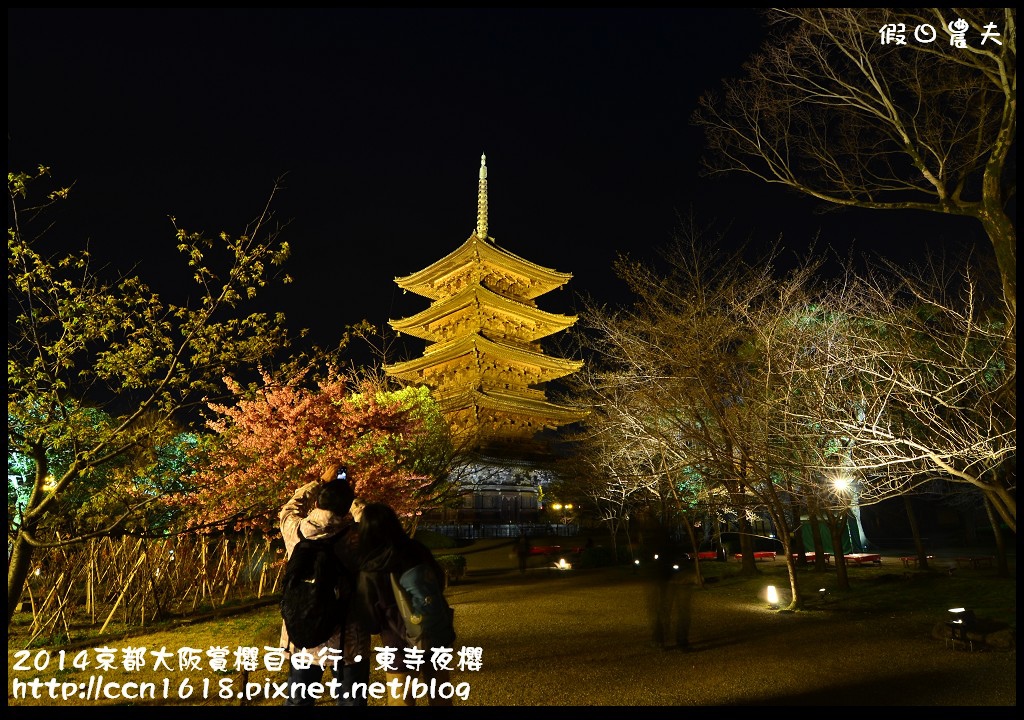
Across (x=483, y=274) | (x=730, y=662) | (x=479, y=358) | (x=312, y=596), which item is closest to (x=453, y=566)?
(x=730, y=662)

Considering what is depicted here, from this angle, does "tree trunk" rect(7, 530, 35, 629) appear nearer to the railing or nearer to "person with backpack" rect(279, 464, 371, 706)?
"person with backpack" rect(279, 464, 371, 706)

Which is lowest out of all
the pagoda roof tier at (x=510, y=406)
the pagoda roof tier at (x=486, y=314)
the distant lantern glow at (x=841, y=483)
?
the distant lantern glow at (x=841, y=483)

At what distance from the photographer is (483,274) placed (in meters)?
37.7

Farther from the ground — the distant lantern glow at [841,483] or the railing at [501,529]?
the distant lantern glow at [841,483]

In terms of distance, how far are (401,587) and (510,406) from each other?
3031 centimetres

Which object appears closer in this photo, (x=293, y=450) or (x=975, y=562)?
(x=293, y=450)

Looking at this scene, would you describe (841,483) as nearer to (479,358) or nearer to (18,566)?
(18,566)

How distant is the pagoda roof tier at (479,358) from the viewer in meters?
34.4

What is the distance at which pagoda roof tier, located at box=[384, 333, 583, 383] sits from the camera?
113 feet

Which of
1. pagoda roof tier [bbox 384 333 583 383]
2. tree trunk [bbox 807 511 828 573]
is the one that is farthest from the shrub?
pagoda roof tier [bbox 384 333 583 383]

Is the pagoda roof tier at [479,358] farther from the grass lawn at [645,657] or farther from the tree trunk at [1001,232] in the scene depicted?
the tree trunk at [1001,232]

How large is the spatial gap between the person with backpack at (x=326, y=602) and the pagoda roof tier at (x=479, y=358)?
94.4 ft

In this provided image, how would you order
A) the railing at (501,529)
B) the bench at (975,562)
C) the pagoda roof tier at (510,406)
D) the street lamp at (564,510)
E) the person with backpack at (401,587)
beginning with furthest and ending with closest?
the street lamp at (564,510)
the pagoda roof tier at (510,406)
the railing at (501,529)
the bench at (975,562)
the person with backpack at (401,587)

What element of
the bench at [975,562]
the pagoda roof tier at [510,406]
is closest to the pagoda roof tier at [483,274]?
the pagoda roof tier at [510,406]
